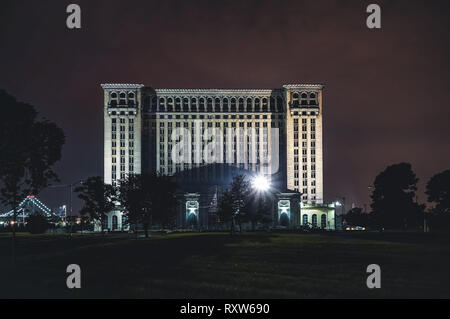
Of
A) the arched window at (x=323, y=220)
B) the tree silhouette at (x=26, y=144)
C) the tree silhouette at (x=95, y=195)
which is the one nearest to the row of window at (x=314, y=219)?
the arched window at (x=323, y=220)

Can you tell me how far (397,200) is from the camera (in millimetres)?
119875

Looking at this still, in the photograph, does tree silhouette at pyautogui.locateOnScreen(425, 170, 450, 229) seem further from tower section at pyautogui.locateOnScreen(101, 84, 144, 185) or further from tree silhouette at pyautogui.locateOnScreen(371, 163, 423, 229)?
tower section at pyautogui.locateOnScreen(101, 84, 144, 185)

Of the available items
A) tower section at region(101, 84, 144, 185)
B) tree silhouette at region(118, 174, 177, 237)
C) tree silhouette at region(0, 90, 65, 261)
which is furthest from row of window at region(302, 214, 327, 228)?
tree silhouette at region(0, 90, 65, 261)

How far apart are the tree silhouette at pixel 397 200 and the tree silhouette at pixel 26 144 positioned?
3429 inches

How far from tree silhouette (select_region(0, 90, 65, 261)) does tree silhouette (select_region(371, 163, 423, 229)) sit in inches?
3429

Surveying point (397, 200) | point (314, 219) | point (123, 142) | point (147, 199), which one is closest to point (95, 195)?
point (147, 199)

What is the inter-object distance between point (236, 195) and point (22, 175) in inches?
2170

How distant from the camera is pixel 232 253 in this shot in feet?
141

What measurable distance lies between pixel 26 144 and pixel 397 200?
93.2 m

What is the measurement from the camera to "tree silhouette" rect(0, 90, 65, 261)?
146ft

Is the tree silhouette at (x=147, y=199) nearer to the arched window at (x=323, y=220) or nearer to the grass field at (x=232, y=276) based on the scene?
the grass field at (x=232, y=276)

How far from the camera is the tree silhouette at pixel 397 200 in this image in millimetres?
118250
